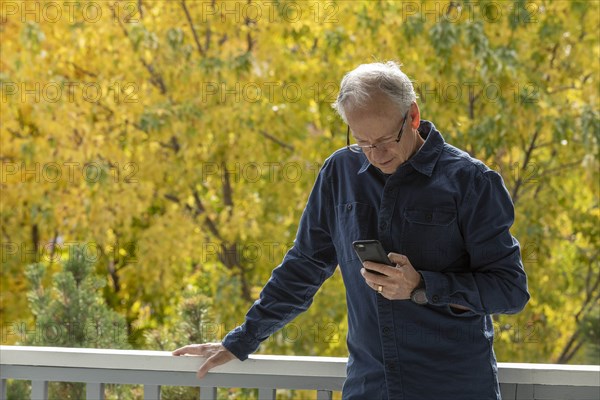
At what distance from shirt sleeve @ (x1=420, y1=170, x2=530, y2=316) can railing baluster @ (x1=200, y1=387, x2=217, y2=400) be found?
0.63 meters

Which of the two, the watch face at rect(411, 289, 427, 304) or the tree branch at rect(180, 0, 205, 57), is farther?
the tree branch at rect(180, 0, 205, 57)

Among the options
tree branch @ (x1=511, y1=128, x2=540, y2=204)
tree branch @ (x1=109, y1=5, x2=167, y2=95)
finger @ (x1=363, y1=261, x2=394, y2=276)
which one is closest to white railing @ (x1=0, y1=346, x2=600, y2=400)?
finger @ (x1=363, y1=261, x2=394, y2=276)

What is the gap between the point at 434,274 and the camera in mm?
1508

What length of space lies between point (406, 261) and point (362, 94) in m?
0.30

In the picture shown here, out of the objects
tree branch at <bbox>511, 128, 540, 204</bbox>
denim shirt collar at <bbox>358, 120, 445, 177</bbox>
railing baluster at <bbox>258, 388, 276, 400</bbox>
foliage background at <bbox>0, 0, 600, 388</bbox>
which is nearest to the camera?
denim shirt collar at <bbox>358, 120, 445, 177</bbox>

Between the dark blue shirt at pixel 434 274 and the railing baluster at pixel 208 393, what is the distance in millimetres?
375

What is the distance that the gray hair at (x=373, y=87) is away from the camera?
1.51m

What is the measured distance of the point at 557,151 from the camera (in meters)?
4.91

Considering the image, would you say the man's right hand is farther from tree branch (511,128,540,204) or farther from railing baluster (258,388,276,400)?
tree branch (511,128,540,204)

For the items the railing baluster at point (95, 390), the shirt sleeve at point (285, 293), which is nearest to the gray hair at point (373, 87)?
the shirt sleeve at point (285, 293)

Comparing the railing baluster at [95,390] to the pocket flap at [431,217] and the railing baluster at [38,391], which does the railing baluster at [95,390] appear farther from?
the pocket flap at [431,217]

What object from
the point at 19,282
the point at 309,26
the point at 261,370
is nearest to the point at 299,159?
the point at 309,26

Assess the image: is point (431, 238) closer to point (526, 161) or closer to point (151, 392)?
point (151, 392)

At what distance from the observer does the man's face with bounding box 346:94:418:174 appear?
4.99ft
